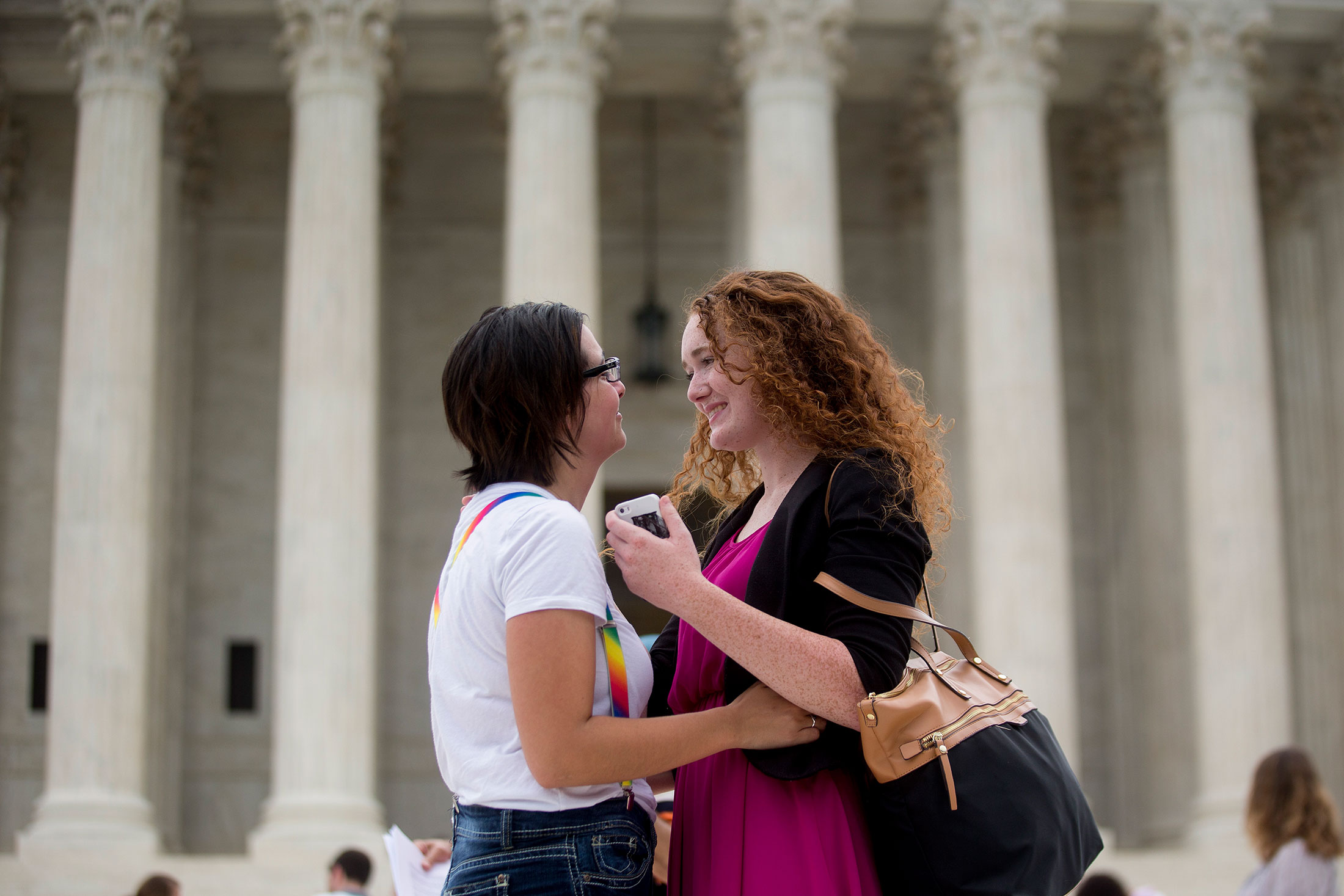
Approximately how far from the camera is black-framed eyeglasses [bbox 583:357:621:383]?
15.0 ft

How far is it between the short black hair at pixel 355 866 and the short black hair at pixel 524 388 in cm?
929

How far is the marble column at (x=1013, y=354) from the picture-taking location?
2450cm

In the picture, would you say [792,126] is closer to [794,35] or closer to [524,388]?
[794,35]

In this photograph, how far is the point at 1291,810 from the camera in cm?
964

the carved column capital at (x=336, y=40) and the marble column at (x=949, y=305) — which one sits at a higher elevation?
the carved column capital at (x=336, y=40)

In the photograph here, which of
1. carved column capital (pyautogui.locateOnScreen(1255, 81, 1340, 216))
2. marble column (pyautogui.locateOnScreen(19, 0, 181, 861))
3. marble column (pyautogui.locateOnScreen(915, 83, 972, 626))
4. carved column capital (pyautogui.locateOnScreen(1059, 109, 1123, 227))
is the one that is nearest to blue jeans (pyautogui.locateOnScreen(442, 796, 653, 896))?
marble column (pyautogui.locateOnScreen(19, 0, 181, 861))

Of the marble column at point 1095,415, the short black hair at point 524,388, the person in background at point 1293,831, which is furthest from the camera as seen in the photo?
the marble column at point 1095,415

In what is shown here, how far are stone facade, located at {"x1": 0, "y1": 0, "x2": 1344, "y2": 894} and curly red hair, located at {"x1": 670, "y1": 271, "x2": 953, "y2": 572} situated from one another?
19.1m

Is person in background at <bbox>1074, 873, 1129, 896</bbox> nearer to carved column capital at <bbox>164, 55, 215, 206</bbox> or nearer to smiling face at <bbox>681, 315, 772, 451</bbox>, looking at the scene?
smiling face at <bbox>681, 315, 772, 451</bbox>

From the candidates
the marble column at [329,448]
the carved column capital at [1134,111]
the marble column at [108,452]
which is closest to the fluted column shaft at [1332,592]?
the carved column capital at [1134,111]

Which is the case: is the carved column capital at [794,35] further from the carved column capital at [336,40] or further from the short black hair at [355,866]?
the short black hair at [355,866]

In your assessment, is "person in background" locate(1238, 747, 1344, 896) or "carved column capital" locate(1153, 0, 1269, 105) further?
"carved column capital" locate(1153, 0, 1269, 105)

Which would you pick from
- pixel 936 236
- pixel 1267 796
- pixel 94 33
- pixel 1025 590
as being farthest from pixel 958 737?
pixel 936 236

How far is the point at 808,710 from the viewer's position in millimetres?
4203
